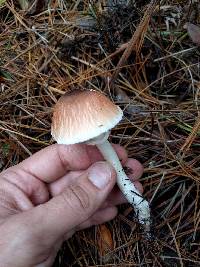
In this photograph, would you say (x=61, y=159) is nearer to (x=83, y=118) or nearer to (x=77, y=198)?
(x=77, y=198)

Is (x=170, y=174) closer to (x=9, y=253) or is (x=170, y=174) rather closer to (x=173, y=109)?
(x=173, y=109)

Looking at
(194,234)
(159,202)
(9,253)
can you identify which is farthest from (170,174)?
(9,253)

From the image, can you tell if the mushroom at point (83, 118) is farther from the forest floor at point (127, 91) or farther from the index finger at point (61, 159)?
the forest floor at point (127, 91)

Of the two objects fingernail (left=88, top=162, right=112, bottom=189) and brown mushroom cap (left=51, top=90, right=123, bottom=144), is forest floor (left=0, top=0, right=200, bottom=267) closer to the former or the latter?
fingernail (left=88, top=162, right=112, bottom=189)

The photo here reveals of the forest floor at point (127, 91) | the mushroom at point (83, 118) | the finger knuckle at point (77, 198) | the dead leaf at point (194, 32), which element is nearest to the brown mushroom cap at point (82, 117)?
the mushroom at point (83, 118)

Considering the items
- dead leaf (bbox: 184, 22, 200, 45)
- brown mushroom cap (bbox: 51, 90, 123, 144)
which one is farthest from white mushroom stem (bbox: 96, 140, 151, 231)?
dead leaf (bbox: 184, 22, 200, 45)

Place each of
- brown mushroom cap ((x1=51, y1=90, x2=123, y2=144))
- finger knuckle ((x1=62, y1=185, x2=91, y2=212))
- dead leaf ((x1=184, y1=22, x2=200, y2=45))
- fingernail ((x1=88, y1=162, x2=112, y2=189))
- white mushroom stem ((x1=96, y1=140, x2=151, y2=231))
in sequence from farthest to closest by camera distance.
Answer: dead leaf ((x1=184, y1=22, x2=200, y2=45))
white mushroom stem ((x1=96, y1=140, x2=151, y2=231))
fingernail ((x1=88, y1=162, x2=112, y2=189))
finger knuckle ((x1=62, y1=185, x2=91, y2=212))
brown mushroom cap ((x1=51, y1=90, x2=123, y2=144))

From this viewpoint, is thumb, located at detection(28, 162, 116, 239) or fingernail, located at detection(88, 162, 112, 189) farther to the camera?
fingernail, located at detection(88, 162, 112, 189)
